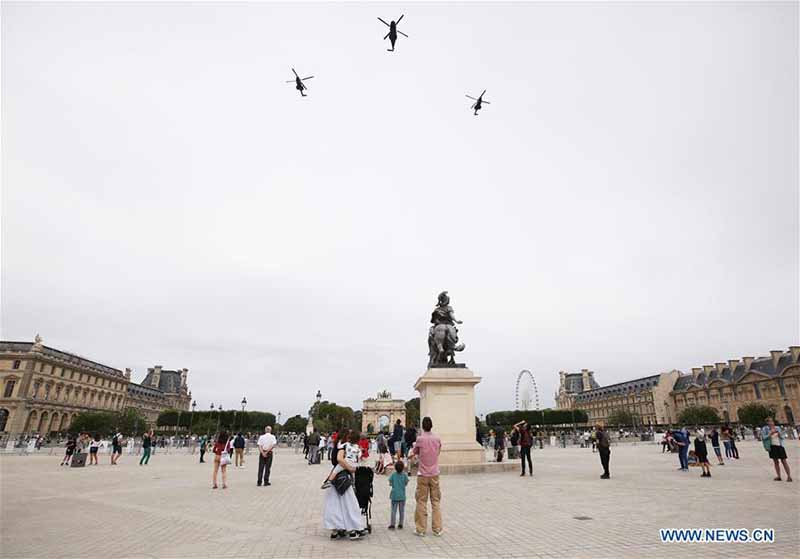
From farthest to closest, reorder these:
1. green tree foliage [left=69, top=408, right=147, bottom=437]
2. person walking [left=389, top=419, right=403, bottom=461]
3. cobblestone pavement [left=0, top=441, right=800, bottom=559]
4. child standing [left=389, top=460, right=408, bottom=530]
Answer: green tree foliage [left=69, top=408, right=147, bottom=437]
person walking [left=389, top=419, right=403, bottom=461]
child standing [left=389, top=460, right=408, bottom=530]
cobblestone pavement [left=0, top=441, right=800, bottom=559]

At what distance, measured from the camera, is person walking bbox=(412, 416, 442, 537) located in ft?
25.1

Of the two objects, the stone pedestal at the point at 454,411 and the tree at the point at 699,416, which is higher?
the tree at the point at 699,416

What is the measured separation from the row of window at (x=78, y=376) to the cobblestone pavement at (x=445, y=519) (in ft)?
284

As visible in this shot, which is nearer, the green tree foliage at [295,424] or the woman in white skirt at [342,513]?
the woman in white skirt at [342,513]

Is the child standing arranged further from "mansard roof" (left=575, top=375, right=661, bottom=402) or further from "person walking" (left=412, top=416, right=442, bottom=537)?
"mansard roof" (left=575, top=375, right=661, bottom=402)

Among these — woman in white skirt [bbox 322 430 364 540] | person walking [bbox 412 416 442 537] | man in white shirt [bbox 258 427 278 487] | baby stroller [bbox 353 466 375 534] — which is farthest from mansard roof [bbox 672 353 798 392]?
woman in white skirt [bbox 322 430 364 540]

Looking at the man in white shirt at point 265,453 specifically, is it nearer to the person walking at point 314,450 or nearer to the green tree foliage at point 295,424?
the person walking at point 314,450

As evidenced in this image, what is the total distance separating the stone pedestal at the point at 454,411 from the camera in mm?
16938

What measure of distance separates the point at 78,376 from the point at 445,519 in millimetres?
111424

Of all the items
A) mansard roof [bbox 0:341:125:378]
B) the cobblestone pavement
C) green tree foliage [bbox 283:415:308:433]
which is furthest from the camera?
green tree foliage [bbox 283:415:308:433]

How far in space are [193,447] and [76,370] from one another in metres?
72.3

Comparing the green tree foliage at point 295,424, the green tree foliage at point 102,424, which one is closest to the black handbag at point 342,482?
the green tree foliage at point 102,424

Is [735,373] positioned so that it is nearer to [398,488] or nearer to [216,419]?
[216,419]

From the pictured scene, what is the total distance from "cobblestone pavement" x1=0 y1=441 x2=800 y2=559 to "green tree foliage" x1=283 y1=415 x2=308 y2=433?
327 feet
